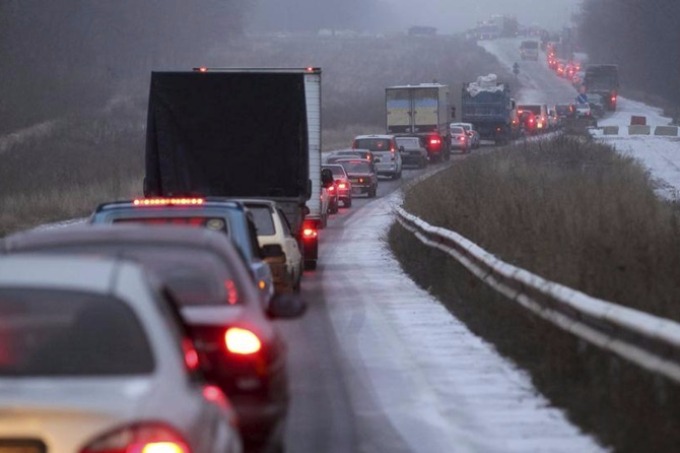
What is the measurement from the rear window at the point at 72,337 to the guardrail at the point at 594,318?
4.18 m

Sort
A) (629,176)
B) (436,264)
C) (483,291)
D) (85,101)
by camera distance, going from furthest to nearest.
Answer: (85,101), (629,176), (436,264), (483,291)

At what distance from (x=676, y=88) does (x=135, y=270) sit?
5459 inches

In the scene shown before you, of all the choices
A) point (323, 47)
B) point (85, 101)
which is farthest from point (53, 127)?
point (323, 47)

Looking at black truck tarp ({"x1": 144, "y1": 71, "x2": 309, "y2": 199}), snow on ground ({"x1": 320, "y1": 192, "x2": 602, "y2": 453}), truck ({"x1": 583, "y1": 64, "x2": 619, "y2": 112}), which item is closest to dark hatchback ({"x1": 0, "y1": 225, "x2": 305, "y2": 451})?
snow on ground ({"x1": 320, "y1": 192, "x2": 602, "y2": 453})

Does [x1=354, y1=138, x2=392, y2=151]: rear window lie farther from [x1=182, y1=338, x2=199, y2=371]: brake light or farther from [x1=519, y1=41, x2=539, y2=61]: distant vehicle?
[x1=519, y1=41, x2=539, y2=61]: distant vehicle

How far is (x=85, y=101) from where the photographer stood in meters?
103

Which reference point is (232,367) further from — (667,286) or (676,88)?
(676,88)

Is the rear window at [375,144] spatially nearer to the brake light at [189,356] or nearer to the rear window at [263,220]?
the rear window at [263,220]

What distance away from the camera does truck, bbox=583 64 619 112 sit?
110m

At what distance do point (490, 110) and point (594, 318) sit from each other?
222ft

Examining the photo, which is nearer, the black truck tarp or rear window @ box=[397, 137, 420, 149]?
the black truck tarp

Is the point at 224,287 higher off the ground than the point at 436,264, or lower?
higher

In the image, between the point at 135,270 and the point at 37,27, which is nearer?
the point at 135,270

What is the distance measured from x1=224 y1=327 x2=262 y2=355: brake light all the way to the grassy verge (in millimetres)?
2437
